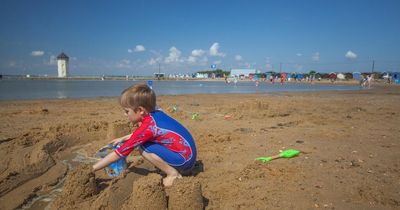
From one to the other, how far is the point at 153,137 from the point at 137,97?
45 cm

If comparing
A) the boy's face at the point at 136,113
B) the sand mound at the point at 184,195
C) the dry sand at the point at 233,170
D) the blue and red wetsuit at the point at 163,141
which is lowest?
the dry sand at the point at 233,170

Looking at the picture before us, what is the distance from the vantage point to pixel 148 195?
2.33 metres

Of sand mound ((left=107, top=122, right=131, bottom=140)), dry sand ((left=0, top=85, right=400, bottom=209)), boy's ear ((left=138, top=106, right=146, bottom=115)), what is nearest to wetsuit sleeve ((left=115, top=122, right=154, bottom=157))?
boy's ear ((left=138, top=106, right=146, bottom=115))

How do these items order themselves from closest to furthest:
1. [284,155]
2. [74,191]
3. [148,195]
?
[148,195] → [74,191] → [284,155]

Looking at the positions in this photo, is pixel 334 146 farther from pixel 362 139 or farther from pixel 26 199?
pixel 26 199

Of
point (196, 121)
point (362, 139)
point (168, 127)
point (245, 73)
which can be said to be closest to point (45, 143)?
point (168, 127)

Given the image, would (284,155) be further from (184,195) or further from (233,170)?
(184,195)

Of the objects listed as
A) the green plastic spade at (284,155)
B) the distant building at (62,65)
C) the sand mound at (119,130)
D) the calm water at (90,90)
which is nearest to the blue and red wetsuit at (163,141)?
the green plastic spade at (284,155)

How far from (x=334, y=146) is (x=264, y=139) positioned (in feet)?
4.05

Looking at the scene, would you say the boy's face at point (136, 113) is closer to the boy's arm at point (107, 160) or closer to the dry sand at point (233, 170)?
the boy's arm at point (107, 160)

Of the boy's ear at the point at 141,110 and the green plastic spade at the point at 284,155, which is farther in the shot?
the green plastic spade at the point at 284,155

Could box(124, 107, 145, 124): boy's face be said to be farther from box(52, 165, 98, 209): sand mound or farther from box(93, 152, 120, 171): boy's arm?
box(52, 165, 98, 209): sand mound

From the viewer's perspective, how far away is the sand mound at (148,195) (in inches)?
91.8

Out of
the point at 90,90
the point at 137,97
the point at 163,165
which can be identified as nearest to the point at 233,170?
the point at 163,165
